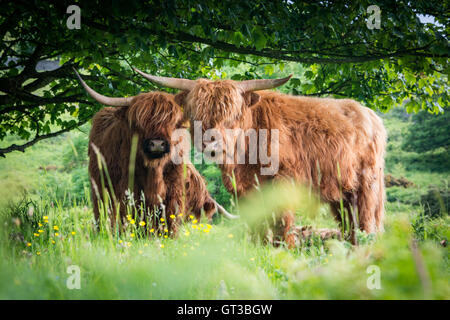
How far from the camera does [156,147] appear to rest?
4.14m

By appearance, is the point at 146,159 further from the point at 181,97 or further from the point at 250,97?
the point at 250,97

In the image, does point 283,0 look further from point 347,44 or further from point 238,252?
point 238,252

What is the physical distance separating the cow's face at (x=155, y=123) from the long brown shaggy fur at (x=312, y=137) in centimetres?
24

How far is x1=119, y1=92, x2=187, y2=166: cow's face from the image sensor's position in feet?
14.0

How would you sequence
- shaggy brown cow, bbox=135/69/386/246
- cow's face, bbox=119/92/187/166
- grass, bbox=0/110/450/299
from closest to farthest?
1. grass, bbox=0/110/450/299
2. shaggy brown cow, bbox=135/69/386/246
3. cow's face, bbox=119/92/187/166

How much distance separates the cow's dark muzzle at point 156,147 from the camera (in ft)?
13.6

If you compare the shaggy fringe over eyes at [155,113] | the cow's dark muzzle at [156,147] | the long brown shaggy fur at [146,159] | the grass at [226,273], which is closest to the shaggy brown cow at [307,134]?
the shaggy fringe over eyes at [155,113]

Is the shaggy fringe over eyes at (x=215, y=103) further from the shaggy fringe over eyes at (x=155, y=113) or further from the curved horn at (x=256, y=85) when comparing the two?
the shaggy fringe over eyes at (x=155, y=113)

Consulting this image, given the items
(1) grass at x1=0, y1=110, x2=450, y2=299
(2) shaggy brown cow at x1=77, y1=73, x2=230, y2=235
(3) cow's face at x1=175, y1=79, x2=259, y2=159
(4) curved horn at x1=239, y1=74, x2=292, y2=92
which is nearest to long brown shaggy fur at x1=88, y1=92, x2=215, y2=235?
(2) shaggy brown cow at x1=77, y1=73, x2=230, y2=235

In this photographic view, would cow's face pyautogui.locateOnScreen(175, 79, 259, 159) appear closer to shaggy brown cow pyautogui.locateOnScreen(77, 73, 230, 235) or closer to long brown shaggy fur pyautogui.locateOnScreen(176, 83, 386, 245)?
long brown shaggy fur pyautogui.locateOnScreen(176, 83, 386, 245)

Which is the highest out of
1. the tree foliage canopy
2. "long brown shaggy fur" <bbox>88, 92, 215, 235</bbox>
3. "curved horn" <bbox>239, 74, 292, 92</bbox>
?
the tree foliage canopy

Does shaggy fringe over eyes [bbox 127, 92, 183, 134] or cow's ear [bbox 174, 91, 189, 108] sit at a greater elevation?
cow's ear [bbox 174, 91, 189, 108]

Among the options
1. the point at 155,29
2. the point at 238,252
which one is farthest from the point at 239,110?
the point at 238,252

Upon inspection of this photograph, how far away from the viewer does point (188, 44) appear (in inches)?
195
